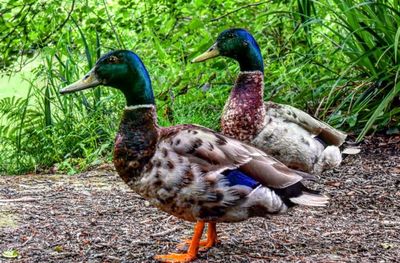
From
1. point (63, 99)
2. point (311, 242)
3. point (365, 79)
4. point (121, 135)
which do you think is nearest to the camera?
point (121, 135)

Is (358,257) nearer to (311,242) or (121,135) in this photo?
(311,242)

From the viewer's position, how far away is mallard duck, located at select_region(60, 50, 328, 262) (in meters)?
3.62

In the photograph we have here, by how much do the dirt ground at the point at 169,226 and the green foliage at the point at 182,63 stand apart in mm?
785

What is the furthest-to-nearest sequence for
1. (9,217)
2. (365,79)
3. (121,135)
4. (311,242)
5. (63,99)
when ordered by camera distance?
(63,99)
(365,79)
(9,217)
(311,242)
(121,135)

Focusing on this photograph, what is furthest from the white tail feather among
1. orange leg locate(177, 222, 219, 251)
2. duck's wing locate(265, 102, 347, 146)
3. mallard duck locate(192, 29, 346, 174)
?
duck's wing locate(265, 102, 347, 146)

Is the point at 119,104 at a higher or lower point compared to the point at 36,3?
lower

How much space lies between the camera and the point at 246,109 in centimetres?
492

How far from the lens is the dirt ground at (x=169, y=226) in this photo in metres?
4.01

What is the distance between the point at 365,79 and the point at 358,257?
9.49 feet

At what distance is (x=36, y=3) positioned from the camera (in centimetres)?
730

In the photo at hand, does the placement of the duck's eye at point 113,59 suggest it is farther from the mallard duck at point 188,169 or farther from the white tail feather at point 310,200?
the white tail feather at point 310,200

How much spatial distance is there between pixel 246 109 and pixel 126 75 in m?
1.18

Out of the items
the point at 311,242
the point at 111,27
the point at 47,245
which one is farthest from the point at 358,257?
the point at 111,27

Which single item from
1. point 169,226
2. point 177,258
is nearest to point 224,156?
point 177,258
